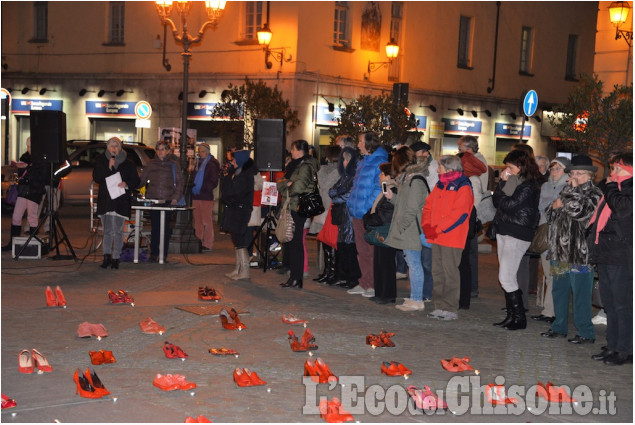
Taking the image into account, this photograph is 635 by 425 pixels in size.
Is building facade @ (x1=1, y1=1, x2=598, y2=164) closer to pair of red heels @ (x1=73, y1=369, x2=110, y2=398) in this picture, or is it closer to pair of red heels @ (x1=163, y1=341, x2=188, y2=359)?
pair of red heels @ (x1=163, y1=341, x2=188, y2=359)

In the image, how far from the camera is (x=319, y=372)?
705cm

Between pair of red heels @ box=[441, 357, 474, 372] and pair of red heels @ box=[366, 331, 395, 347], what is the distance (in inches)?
31.1

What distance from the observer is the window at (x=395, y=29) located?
30.4 m

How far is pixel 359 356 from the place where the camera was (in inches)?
320

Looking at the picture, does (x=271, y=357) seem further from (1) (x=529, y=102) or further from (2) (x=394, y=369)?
(1) (x=529, y=102)

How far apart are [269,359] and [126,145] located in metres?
16.1

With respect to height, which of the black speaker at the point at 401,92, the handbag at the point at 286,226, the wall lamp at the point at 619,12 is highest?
the wall lamp at the point at 619,12

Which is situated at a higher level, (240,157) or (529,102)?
(529,102)

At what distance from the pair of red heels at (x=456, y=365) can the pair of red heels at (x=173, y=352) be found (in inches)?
89.4

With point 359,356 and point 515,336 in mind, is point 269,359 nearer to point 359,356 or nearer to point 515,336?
point 359,356

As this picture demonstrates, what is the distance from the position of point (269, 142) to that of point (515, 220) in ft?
16.6

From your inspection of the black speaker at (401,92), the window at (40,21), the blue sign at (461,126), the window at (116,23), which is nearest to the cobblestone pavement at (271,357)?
the black speaker at (401,92)

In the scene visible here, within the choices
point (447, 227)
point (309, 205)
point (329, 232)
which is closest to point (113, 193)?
point (309, 205)

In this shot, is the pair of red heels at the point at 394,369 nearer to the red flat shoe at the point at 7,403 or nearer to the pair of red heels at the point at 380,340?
the pair of red heels at the point at 380,340
